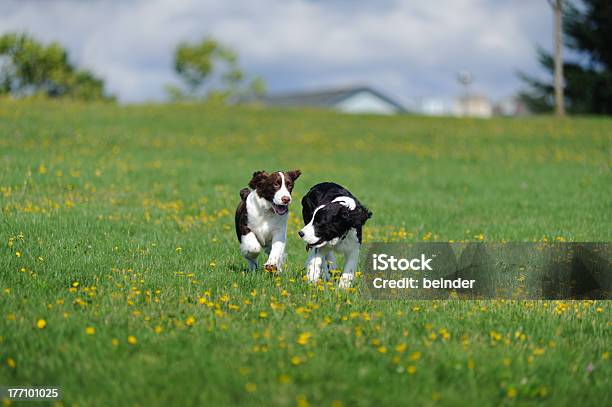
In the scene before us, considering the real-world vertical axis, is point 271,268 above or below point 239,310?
above

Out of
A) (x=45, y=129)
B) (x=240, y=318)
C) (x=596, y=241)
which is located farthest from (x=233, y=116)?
(x=240, y=318)

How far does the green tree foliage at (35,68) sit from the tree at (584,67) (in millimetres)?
38327

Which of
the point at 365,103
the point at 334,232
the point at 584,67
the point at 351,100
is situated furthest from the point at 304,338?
the point at 365,103

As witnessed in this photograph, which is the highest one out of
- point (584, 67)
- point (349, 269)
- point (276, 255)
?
point (584, 67)

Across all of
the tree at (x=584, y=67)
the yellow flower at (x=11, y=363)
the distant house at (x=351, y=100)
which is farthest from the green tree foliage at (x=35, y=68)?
the yellow flower at (x=11, y=363)

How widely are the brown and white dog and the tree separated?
43.5 m

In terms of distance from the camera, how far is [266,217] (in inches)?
279

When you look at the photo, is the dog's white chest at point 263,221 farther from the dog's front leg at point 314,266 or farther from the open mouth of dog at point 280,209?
the dog's front leg at point 314,266

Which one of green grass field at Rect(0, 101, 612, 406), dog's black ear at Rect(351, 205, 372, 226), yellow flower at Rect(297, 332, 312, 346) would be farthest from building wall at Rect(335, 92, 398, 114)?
yellow flower at Rect(297, 332, 312, 346)

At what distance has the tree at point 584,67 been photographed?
1770 inches

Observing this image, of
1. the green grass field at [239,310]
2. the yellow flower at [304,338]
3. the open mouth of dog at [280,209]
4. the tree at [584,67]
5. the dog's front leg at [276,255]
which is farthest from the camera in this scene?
the tree at [584,67]

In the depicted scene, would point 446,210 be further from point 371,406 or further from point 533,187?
point 371,406

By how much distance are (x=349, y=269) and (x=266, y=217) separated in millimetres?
1101

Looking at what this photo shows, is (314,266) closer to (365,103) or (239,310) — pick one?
(239,310)
